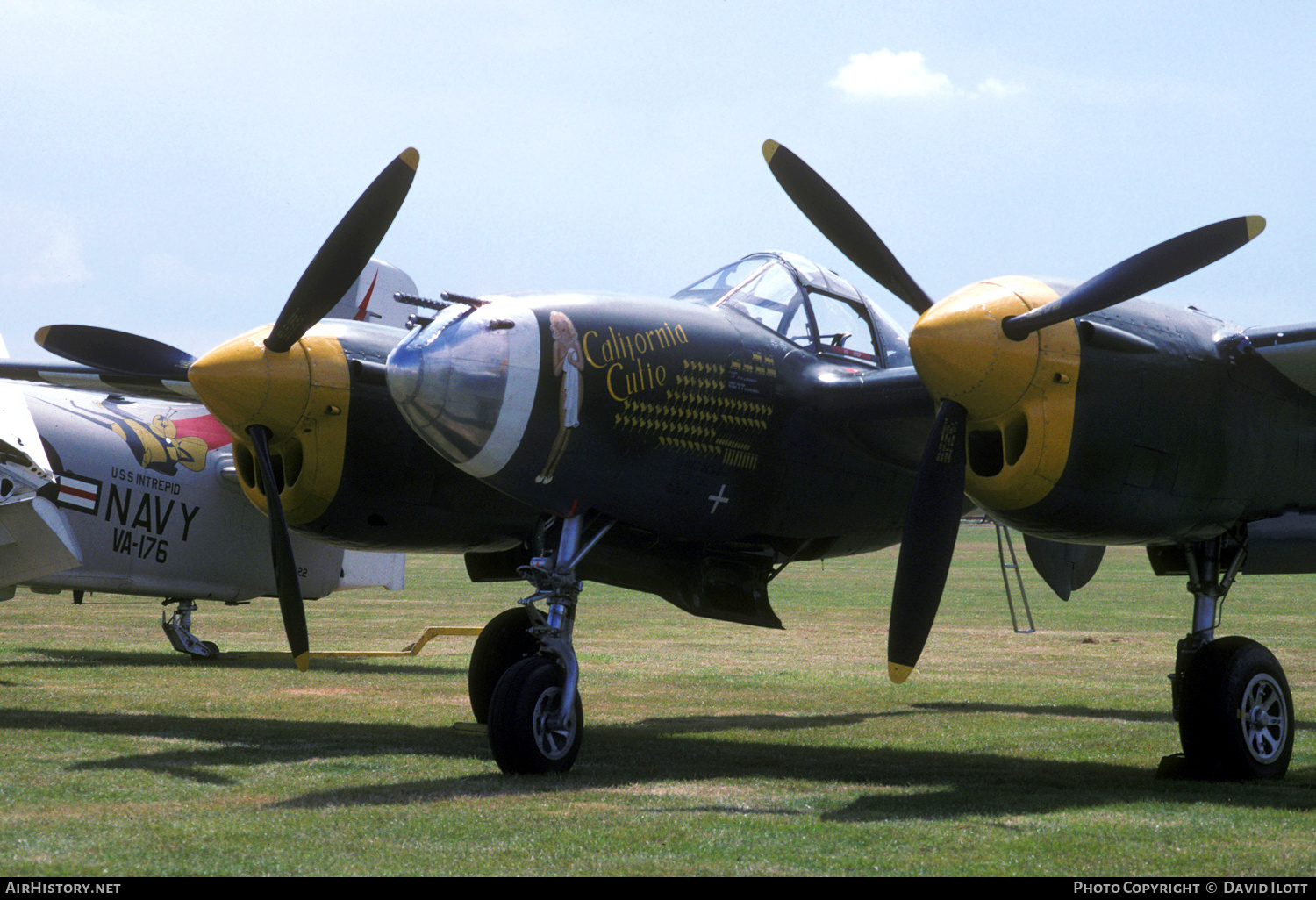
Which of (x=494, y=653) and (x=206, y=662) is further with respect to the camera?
(x=206, y=662)

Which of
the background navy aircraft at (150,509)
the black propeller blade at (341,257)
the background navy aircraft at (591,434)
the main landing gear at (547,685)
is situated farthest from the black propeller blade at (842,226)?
the background navy aircraft at (150,509)

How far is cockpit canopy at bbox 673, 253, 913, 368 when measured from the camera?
12023 mm

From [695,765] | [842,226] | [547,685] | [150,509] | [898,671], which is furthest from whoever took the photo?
[150,509]

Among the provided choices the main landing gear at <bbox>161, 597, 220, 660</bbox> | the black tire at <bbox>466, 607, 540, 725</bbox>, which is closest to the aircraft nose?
the black tire at <bbox>466, 607, 540, 725</bbox>

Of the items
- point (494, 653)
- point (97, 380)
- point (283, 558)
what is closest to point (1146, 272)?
point (283, 558)

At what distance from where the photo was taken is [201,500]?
19828mm

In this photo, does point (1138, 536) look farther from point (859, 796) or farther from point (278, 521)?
point (278, 521)

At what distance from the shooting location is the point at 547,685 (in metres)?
10.1

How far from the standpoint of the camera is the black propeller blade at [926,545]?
952 cm

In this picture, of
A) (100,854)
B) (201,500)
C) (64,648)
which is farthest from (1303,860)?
(64,648)

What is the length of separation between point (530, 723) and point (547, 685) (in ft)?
1.07

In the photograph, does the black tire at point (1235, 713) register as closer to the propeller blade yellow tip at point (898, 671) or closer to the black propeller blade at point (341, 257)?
the propeller blade yellow tip at point (898, 671)

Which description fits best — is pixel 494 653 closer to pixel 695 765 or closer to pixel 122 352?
pixel 695 765

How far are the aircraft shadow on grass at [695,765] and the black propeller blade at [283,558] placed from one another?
3.22 ft
